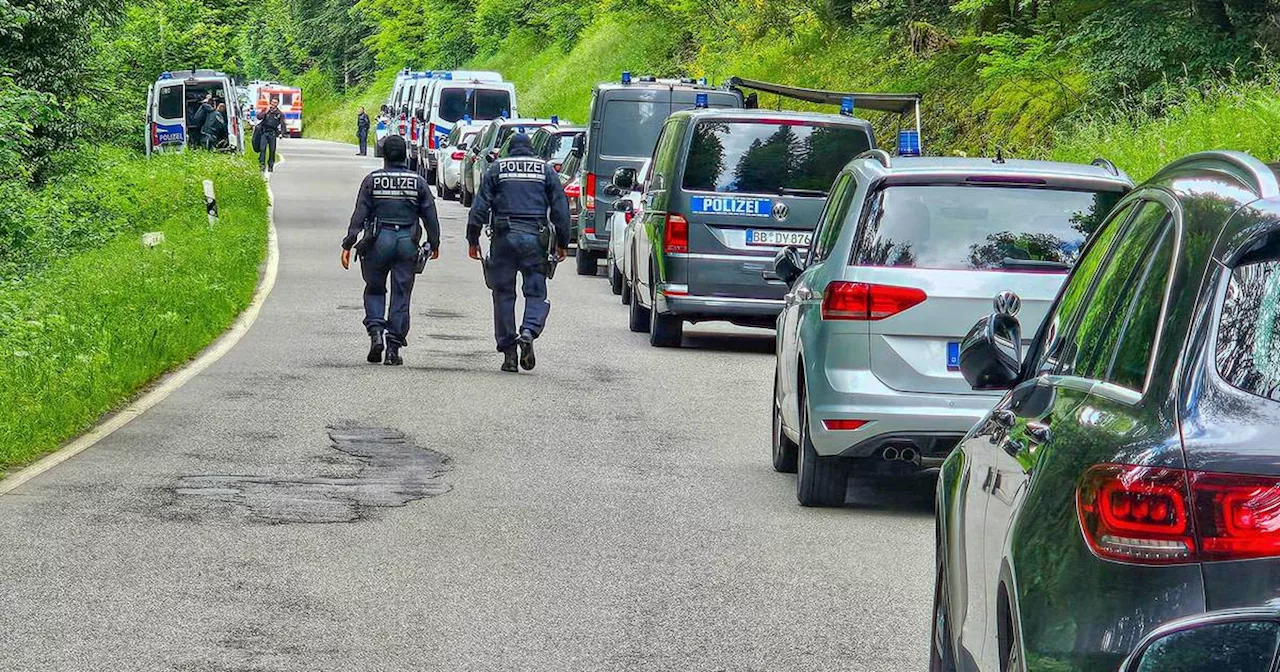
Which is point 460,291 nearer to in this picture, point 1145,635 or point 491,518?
point 491,518

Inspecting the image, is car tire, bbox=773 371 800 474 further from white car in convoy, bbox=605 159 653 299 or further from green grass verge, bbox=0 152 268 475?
white car in convoy, bbox=605 159 653 299

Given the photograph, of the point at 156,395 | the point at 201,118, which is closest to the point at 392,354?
the point at 156,395

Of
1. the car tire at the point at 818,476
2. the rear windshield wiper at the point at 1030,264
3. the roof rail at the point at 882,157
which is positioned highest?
the roof rail at the point at 882,157

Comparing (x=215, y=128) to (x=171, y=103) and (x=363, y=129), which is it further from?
(x=363, y=129)

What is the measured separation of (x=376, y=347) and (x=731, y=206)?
9.90 ft

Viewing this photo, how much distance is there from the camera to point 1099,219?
976 centimetres

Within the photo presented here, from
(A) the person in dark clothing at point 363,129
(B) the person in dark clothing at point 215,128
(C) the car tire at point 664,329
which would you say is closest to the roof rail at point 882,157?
(C) the car tire at point 664,329

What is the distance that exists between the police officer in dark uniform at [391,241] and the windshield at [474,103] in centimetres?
2993

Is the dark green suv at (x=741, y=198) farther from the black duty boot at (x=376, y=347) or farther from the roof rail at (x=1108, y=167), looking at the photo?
the roof rail at (x=1108, y=167)

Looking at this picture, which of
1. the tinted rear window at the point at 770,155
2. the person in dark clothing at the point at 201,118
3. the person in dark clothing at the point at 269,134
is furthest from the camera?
the person in dark clothing at the point at 269,134

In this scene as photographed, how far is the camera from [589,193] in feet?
80.2

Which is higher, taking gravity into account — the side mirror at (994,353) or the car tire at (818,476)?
the side mirror at (994,353)

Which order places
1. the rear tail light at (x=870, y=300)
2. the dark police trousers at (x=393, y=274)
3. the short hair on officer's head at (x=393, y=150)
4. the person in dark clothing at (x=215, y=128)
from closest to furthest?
the rear tail light at (x=870, y=300) < the short hair on officer's head at (x=393, y=150) < the dark police trousers at (x=393, y=274) < the person in dark clothing at (x=215, y=128)

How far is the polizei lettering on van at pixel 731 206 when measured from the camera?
54.0 feet
